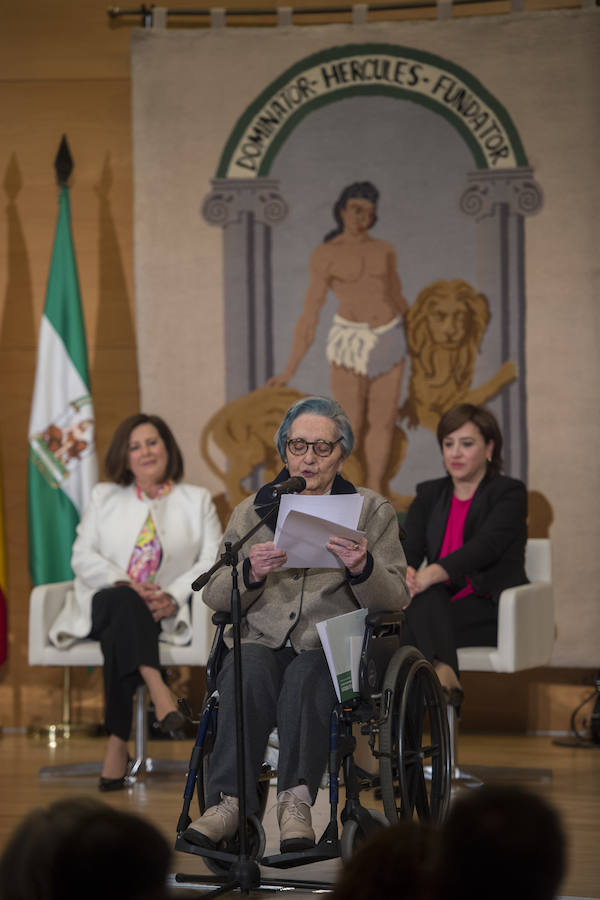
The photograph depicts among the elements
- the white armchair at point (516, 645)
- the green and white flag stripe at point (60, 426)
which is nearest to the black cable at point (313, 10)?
the green and white flag stripe at point (60, 426)

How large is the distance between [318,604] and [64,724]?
245 cm

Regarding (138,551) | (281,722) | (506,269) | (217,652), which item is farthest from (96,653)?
(506,269)

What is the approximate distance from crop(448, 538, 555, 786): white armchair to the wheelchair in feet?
3.15

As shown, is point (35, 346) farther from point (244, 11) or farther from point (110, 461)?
point (244, 11)

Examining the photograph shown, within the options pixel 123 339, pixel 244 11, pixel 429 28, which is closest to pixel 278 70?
pixel 244 11

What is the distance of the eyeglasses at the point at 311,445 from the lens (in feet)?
9.62

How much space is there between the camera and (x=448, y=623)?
3.84m

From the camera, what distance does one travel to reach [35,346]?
205 inches

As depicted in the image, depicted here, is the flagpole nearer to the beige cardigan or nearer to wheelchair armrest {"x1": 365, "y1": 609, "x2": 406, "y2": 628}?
the beige cardigan

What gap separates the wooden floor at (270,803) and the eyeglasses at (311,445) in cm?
95

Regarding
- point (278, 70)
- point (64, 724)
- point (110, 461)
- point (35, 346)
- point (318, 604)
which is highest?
point (278, 70)

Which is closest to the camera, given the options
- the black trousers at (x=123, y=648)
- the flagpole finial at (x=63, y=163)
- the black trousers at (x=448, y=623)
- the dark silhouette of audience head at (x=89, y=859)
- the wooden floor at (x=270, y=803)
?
the dark silhouette of audience head at (x=89, y=859)

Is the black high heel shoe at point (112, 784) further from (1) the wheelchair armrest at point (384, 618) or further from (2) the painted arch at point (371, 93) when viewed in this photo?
(2) the painted arch at point (371, 93)

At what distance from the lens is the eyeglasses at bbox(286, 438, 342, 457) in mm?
2932
